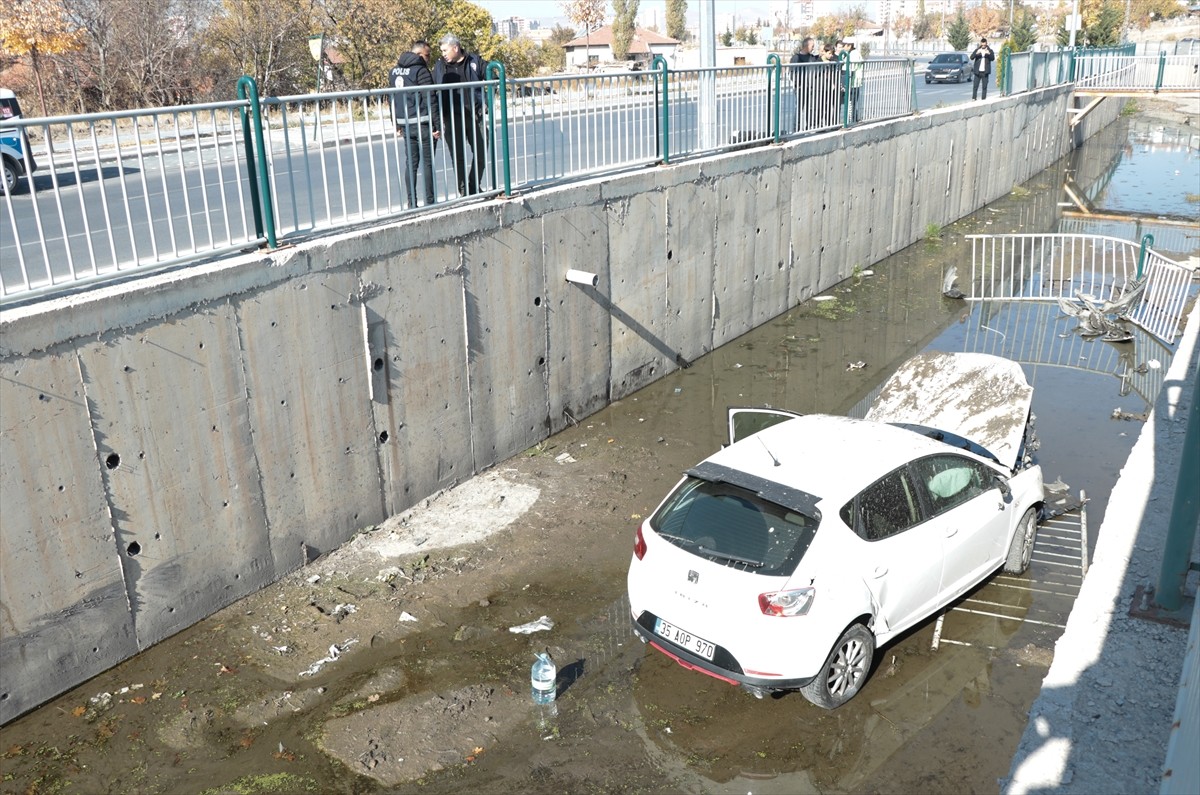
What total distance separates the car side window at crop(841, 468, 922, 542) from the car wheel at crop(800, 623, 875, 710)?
61 centimetres

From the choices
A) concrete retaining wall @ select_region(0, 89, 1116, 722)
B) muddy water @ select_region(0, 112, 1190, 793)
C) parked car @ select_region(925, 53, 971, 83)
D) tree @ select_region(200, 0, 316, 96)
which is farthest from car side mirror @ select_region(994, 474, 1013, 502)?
parked car @ select_region(925, 53, 971, 83)

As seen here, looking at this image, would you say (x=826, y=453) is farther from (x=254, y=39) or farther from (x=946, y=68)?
(x=946, y=68)

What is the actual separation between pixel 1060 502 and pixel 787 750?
4434 millimetres

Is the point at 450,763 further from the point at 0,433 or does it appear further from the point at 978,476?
the point at 978,476

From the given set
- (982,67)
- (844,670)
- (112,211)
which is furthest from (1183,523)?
(982,67)

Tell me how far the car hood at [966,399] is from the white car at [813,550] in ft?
4.37

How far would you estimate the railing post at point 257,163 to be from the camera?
7293 mm

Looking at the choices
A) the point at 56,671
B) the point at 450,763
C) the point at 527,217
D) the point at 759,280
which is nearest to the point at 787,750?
the point at 450,763

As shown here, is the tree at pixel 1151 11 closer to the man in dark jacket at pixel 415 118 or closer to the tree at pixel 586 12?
the tree at pixel 586 12

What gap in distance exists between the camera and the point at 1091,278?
16.8 metres

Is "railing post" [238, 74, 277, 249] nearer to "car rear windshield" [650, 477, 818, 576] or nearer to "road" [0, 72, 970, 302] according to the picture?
"road" [0, 72, 970, 302]

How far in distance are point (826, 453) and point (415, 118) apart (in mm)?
5120

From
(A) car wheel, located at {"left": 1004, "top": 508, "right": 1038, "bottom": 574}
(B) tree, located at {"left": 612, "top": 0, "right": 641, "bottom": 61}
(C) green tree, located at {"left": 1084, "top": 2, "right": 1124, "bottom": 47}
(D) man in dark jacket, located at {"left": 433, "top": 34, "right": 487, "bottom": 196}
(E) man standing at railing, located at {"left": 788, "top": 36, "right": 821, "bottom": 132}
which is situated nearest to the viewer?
(A) car wheel, located at {"left": 1004, "top": 508, "right": 1038, "bottom": 574}

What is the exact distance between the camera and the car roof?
6.11m
